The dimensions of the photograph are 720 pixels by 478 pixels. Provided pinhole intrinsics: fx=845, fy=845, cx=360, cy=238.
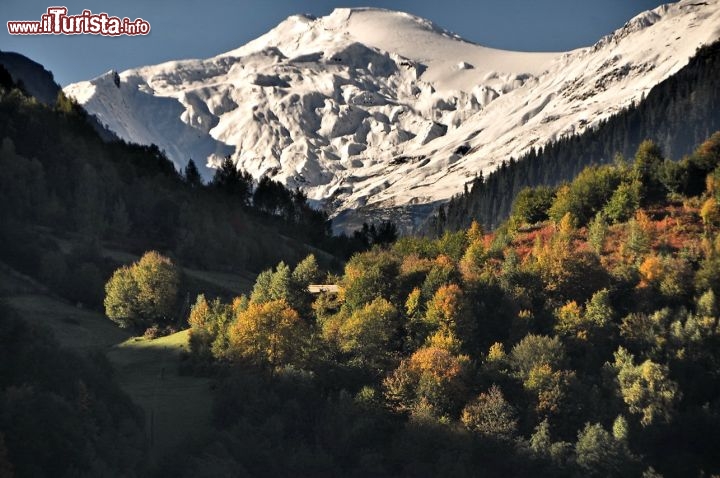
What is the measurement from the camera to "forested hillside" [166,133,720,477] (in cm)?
7075

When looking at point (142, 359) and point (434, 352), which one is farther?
point (142, 359)

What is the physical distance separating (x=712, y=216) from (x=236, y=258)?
74628 mm

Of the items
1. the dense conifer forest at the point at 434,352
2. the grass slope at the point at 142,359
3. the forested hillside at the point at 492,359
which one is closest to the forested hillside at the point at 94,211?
the dense conifer forest at the point at 434,352

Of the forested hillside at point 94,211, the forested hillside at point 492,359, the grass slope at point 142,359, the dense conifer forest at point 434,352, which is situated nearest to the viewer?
the dense conifer forest at point 434,352

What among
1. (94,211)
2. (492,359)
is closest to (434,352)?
(492,359)

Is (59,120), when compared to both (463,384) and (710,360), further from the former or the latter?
(710,360)

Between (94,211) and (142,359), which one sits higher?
(94,211)

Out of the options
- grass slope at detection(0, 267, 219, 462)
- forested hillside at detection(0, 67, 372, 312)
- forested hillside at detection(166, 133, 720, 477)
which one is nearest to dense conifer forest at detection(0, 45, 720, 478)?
forested hillside at detection(166, 133, 720, 477)

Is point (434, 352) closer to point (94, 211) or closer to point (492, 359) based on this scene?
point (492, 359)

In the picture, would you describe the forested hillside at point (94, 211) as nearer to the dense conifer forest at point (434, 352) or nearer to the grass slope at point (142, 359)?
the dense conifer forest at point (434, 352)

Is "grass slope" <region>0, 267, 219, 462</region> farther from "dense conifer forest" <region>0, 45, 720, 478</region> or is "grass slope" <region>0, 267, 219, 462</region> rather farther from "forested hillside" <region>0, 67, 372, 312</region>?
"forested hillside" <region>0, 67, 372, 312</region>

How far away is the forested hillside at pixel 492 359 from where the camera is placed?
70750 mm

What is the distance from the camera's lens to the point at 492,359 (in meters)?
80.0

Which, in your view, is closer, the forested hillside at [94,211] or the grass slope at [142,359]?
the grass slope at [142,359]
